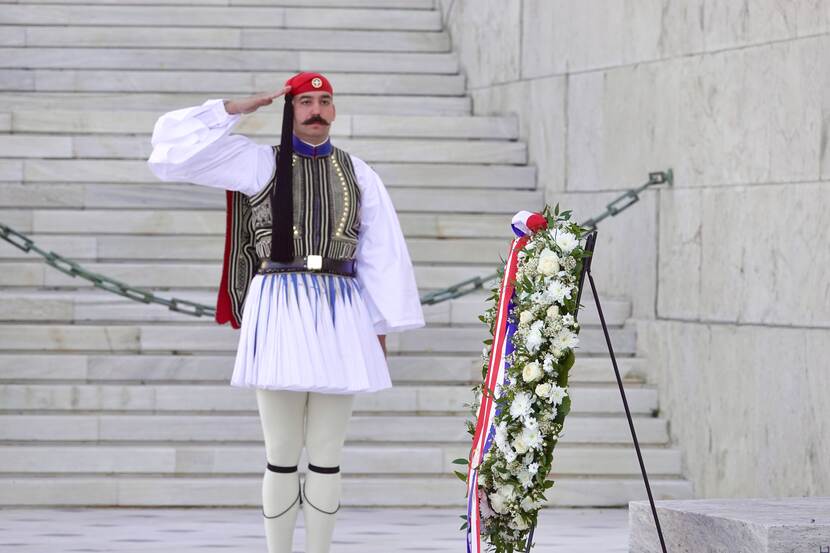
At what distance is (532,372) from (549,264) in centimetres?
39

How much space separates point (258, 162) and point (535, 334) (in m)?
1.45

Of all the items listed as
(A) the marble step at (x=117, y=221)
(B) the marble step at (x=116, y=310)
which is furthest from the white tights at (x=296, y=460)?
(A) the marble step at (x=117, y=221)

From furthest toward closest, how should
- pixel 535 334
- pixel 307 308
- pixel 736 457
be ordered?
1. pixel 736 457
2. pixel 307 308
3. pixel 535 334

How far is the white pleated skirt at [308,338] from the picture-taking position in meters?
6.32

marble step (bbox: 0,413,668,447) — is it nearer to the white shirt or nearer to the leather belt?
the white shirt

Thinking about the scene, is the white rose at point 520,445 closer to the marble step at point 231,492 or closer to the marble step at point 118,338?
the marble step at point 231,492

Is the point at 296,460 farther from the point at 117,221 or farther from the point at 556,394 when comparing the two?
the point at 117,221

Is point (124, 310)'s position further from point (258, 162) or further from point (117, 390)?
point (258, 162)

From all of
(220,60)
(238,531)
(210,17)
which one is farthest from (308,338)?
(210,17)

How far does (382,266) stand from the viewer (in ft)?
22.0

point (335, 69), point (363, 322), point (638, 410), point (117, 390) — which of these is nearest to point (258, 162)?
point (363, 322)

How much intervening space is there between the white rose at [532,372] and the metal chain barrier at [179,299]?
302 centimetres

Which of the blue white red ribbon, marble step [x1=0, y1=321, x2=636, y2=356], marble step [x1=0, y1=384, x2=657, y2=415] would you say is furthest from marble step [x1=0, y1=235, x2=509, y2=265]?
the blue white red ribbon

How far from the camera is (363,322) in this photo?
6.59 meters
